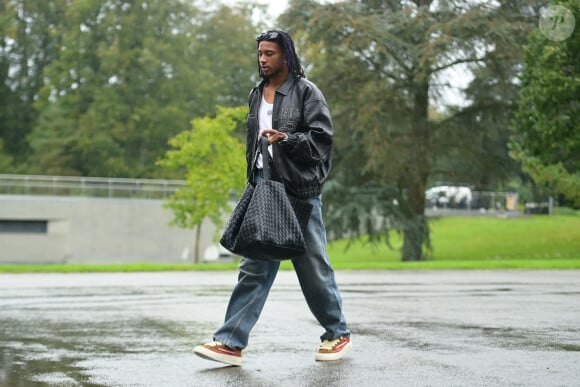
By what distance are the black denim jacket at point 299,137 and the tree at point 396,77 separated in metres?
27.1

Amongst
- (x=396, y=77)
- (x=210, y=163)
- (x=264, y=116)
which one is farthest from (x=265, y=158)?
(x=396, y=77)

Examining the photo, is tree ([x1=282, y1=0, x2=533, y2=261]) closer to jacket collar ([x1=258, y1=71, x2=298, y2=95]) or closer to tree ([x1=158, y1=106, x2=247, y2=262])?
tree ([x1=158, y1=106, x2=247, y2=262])

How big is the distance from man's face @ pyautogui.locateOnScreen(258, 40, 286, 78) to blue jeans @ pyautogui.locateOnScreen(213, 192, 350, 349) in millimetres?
781

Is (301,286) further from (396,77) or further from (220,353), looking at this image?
(396,77)

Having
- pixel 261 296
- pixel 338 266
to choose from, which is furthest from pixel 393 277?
pixel 261 296

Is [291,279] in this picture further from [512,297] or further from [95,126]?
[95,126]

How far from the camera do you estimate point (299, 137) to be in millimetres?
6145

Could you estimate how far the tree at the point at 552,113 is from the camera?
99.1 feet

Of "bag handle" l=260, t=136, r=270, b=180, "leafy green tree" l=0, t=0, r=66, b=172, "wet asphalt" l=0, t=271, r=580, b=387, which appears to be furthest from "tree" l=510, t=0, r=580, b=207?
"leafy green tree" l=0, t=0, r=66, b=172

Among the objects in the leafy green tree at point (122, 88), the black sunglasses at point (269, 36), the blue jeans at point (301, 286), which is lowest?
the blue jeans at point (301, 286)

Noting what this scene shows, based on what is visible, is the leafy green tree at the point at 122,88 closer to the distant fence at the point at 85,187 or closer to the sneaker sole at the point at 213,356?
the distant fence at the point at 85,187

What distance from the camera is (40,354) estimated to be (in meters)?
7.07

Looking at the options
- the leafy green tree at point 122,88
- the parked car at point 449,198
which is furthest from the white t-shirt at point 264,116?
the leafy green tree at point 122,88

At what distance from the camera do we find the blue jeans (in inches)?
250
